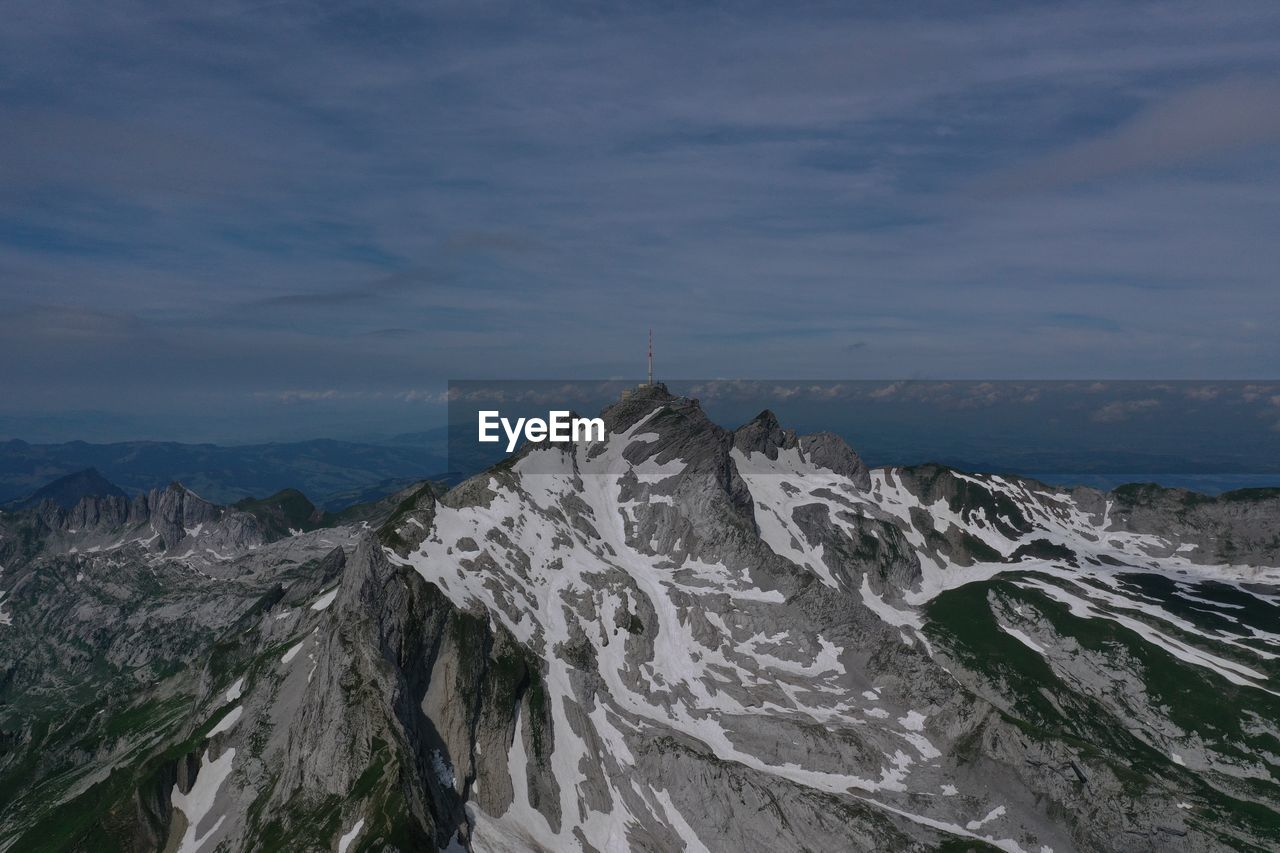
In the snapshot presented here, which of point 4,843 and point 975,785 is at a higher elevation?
point 975,785

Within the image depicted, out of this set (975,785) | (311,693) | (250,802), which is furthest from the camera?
(975,785)

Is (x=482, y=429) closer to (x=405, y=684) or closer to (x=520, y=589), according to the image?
(x=520, y=589)

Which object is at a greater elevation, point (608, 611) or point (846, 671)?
point (608, 611)

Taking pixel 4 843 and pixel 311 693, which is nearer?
pixel 311 693

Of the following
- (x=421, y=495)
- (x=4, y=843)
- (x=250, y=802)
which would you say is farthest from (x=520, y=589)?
(x=4, y=843)

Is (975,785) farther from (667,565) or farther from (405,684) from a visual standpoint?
(405,684)

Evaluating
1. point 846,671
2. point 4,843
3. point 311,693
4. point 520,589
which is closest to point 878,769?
point 846,671

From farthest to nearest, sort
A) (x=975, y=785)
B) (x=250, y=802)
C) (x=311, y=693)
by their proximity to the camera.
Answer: (x=975, y=785) → (x=311, y=693) → (x=250, y=802)

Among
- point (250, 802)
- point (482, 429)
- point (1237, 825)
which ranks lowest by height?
point (1237, 825)

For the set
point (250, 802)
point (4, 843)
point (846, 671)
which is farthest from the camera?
point (846, 671)
